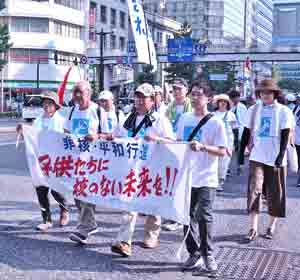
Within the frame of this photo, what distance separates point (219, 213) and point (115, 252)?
2.74 metres

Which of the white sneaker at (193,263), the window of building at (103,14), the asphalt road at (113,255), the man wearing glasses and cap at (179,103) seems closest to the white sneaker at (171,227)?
the asphalt road at (113,255)

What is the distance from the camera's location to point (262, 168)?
677cm

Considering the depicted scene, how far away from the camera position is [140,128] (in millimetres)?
5969

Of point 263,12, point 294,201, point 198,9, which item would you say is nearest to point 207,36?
point 198,9

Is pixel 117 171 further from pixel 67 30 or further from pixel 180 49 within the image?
pixel 67 30

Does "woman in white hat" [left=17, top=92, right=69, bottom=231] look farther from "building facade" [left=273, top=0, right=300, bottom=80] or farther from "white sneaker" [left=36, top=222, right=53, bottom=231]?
"building facade" [left=273, top=0, right=300, bottom=80]

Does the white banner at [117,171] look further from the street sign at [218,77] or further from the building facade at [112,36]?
the street sign at [218,77]

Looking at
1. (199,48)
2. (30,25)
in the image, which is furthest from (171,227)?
(30,25)

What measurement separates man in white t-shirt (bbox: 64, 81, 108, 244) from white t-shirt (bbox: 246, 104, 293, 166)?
5.82 feet

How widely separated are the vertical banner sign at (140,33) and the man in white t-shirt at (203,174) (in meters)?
5.47

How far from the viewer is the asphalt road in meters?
5.30

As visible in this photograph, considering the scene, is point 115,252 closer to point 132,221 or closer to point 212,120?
point 132,221

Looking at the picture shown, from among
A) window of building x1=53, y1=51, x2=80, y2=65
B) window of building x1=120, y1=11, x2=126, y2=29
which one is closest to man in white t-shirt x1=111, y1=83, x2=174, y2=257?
window of building x1=53, y1=51, x2=80, y2=65

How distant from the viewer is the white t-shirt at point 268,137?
6695mm
